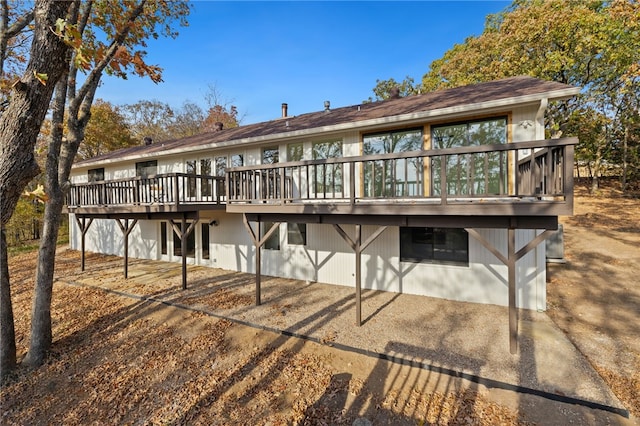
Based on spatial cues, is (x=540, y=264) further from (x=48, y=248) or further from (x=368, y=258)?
(x=48, y=248)

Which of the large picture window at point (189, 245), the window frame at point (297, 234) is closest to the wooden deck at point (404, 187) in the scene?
the window frame at point (297, 234)

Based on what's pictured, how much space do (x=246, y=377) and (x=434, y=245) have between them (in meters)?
5.03

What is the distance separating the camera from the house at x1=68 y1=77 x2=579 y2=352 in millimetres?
4461

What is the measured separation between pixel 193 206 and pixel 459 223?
6688mm

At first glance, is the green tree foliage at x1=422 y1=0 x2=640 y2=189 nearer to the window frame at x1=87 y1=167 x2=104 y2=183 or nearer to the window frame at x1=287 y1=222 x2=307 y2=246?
the window frame at x1=287 y1=222 x2=307 y2=246

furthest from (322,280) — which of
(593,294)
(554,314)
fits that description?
(593,294)

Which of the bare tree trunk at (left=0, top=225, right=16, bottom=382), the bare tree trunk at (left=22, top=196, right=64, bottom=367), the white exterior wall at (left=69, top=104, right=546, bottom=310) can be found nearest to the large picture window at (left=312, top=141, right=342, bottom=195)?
the white exterior wall at (left=69, top=104, right=546, bottom=310)

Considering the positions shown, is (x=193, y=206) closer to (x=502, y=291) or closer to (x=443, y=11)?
(x=502, y=291)

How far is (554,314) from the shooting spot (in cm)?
582

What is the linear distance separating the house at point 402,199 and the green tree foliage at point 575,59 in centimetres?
728

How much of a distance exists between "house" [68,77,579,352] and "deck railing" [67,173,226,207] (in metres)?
0.06

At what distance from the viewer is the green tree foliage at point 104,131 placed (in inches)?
850

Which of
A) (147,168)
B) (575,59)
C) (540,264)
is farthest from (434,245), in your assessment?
(575,59)

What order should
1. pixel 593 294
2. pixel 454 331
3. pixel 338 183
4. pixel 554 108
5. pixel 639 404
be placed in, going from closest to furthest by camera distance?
1. pixel 639 404
2. pixel 454 331
3. pixel 593 294
4. pixel 338 183
5. pixel 554 108
